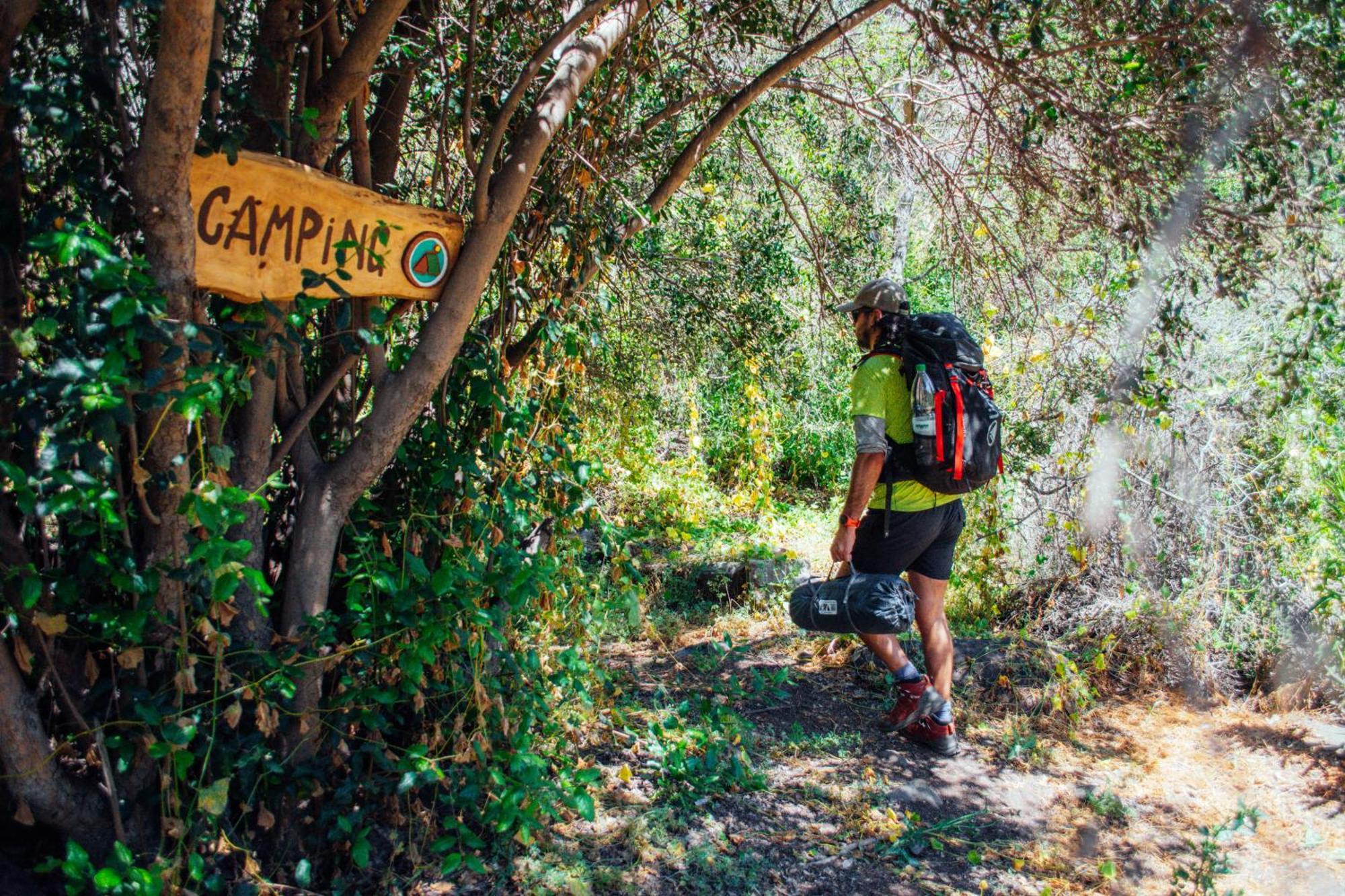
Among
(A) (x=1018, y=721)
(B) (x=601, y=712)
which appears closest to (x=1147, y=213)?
(A) (x=1018, y=721)

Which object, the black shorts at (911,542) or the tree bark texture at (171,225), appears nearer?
the tree bark texture at (171,225)

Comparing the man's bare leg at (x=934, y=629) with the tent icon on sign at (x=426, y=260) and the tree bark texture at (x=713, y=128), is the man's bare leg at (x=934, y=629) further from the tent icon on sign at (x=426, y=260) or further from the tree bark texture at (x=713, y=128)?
the tent icon on sign at (x=426, y=260)

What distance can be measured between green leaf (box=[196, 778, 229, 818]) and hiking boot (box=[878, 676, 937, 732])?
2858 millimetres

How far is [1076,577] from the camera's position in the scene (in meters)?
5.49

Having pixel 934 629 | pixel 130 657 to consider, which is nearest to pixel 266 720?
pixel 130 657

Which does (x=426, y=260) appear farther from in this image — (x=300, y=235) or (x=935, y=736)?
(x=935, y=736)

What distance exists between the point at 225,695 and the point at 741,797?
6.46 feet

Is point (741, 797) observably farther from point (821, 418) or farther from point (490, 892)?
point (821, 418)

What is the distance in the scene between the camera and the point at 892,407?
13.6ft

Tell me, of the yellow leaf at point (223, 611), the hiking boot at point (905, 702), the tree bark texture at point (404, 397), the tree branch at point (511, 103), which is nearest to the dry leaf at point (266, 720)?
the tree bark texture at point (404, 397)

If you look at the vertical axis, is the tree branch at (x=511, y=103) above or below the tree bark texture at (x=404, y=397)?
above

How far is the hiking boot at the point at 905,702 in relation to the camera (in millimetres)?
4309

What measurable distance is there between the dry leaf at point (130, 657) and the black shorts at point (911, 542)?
9.15 ft

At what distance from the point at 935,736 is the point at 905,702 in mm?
190
